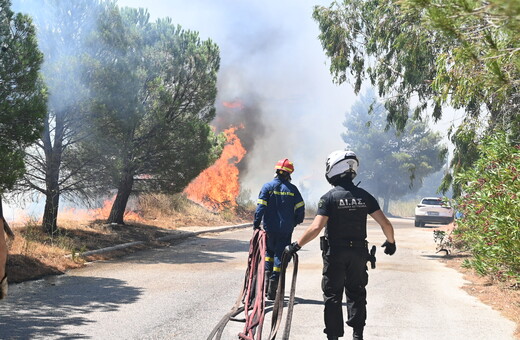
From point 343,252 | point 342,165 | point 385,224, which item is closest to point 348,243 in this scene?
point 343,252

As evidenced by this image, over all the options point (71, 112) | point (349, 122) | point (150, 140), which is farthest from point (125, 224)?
point (349, 122)

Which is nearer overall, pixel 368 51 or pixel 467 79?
pixel 467 79

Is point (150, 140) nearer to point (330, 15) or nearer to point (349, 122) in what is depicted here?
point (330, 15)

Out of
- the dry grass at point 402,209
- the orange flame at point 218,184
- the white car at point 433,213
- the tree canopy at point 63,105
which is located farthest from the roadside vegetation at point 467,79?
the dry grass at point 402,209

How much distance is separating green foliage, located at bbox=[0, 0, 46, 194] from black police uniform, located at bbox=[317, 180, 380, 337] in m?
6.41

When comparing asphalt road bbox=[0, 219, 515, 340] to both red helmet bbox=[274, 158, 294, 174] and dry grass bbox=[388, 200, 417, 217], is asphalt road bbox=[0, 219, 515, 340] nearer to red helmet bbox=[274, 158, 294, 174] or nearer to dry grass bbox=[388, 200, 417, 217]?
red helmet bbox=[274, 158, 294, 174]

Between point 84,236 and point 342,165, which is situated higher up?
point 342,165

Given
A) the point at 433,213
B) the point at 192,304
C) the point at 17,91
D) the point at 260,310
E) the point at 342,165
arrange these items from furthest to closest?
the point at 433,213, the point at 17,91, the point at 192,304, the point at 342,165, the point at 260,310

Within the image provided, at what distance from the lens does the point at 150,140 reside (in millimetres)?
17031

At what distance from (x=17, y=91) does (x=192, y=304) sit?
17.5ft

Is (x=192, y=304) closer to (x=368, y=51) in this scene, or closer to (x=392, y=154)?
(x=368, y=51)

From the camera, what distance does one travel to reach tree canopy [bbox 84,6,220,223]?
14.5 metres

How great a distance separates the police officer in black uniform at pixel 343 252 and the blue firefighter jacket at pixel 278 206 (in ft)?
8.26

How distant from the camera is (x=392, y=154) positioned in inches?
2606
